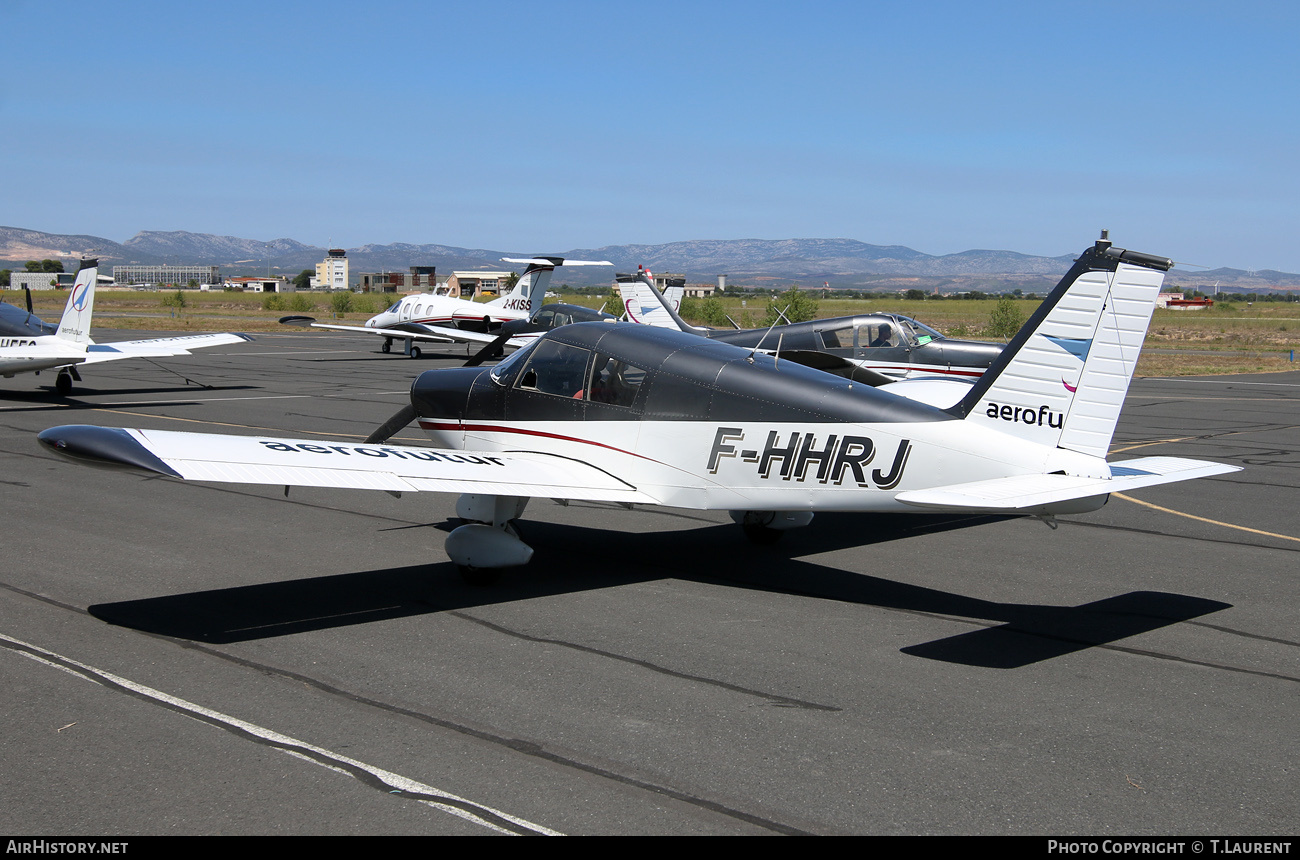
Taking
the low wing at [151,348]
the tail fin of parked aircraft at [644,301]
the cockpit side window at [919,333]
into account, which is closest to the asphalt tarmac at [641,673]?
the cockpit side window at [919,333]

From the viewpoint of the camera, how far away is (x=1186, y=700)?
628 cm

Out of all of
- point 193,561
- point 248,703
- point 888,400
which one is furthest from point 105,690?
point 888,400

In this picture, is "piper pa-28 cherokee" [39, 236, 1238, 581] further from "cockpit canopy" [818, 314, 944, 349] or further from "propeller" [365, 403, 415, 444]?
"cockpit canopy" [818, 314, 944, 349]

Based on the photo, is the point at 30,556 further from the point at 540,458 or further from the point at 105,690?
the point at 540,458

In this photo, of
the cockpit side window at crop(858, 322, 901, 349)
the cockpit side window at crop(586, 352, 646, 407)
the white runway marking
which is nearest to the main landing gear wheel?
the cockpit side window at crop(586, 352, 646, 407)

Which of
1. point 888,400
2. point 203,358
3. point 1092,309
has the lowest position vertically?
point 203,358

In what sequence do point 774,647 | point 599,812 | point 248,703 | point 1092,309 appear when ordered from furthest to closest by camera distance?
point 1092,309 < point 774,647 < point 248,703 < point 599,812

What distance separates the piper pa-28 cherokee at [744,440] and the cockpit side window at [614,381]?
2 centimetres

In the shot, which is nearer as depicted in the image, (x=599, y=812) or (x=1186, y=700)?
(x=599, y=812)

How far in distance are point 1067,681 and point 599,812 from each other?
135 inches

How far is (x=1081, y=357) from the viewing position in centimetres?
781

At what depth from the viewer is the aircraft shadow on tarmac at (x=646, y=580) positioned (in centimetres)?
745

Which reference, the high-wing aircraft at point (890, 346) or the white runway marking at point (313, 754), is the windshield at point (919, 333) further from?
the white runway marking at point (313, 754)
